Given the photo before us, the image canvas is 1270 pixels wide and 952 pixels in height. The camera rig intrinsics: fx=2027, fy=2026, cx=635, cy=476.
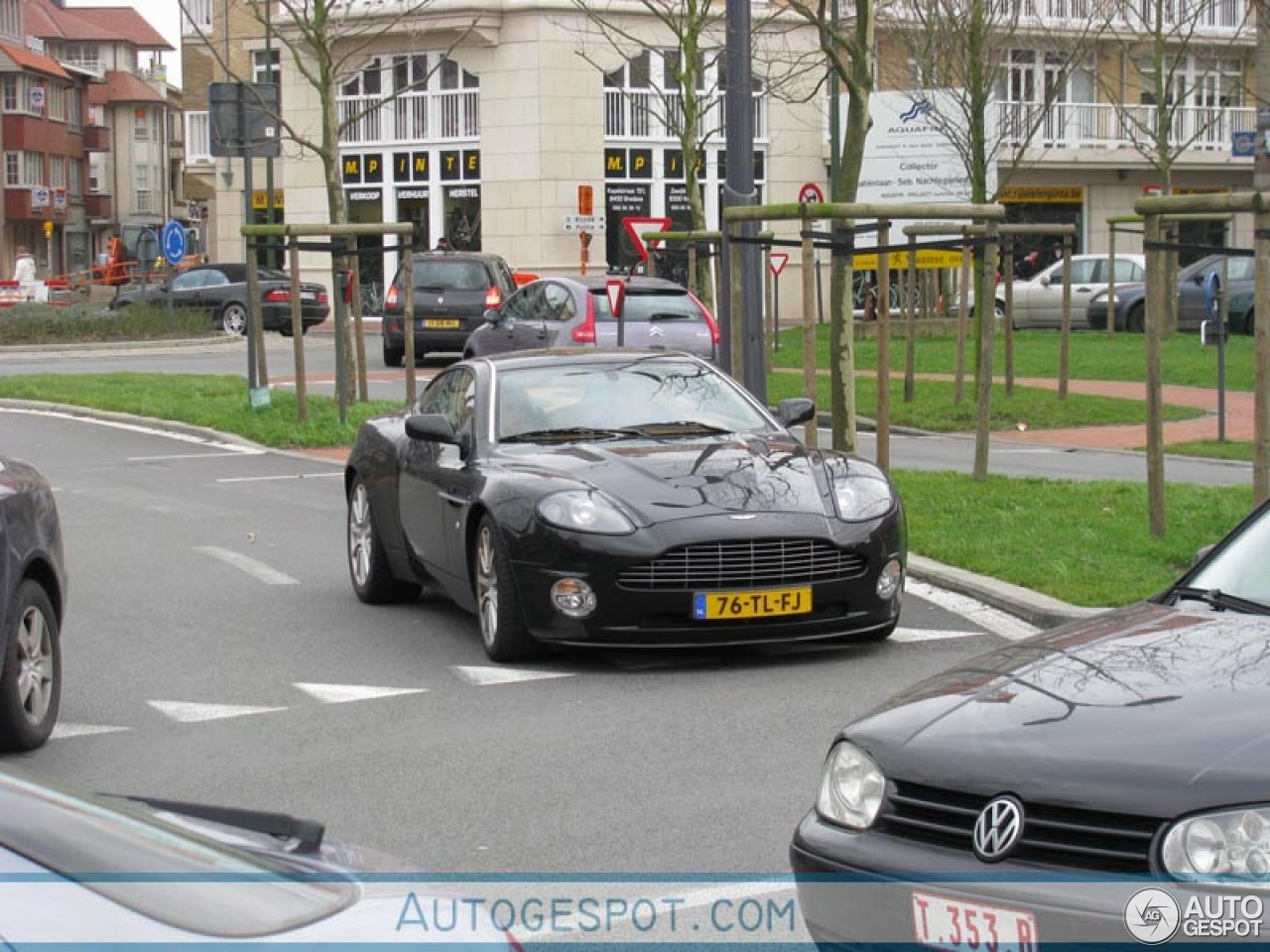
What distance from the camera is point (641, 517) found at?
8.90 metres

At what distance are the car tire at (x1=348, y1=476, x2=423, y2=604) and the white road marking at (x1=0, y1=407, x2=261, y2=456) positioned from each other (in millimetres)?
7773

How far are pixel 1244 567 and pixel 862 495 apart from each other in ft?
12.8

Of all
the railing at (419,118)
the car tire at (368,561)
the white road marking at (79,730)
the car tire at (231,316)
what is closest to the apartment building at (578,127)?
the railing at (419,118)

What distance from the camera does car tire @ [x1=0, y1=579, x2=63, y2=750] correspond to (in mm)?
7469

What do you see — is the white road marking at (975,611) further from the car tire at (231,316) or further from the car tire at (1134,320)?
the car tire at (231,316)

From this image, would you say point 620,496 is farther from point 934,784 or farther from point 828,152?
point 828,152

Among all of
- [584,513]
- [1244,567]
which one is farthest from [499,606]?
[1244,567]

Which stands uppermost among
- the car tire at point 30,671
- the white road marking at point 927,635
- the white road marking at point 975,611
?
→ the car tire at point 30,671

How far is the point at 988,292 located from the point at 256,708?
7.20 metres

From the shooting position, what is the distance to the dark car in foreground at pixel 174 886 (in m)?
2.82

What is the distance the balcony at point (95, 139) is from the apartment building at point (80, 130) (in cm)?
5

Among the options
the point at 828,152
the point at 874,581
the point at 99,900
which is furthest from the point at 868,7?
the point at 828,152

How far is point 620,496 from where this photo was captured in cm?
901

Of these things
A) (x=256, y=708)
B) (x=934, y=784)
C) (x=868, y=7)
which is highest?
(x=868, y=7)
